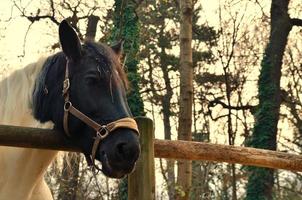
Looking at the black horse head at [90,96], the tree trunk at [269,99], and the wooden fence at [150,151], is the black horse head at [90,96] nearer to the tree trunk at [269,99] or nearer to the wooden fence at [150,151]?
the wooden fence at [150,151]

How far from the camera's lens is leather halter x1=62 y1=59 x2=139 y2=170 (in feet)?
8.42

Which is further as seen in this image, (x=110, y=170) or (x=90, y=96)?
(x=90, y=96)

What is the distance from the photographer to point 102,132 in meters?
2.60

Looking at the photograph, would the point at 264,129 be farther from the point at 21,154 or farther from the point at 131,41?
the point at 21,154

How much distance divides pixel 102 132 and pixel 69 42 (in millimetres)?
572

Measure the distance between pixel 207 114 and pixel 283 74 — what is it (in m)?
2.85

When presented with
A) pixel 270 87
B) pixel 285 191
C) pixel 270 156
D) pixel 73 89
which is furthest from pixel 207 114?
pixel 73 89

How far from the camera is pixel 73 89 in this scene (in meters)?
2.78

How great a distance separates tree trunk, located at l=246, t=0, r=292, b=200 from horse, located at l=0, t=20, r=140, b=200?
13.3 meters

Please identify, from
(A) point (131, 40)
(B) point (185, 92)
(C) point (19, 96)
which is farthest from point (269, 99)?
(C) point (19, 96)

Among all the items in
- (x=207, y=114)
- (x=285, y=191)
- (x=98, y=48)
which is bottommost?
(x=285, y=191)

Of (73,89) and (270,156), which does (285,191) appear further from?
(73,89)

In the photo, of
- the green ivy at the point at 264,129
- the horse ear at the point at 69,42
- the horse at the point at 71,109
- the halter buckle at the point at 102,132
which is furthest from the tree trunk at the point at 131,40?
the halter buckle at the point at 102,132

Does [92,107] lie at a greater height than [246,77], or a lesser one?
lesser
